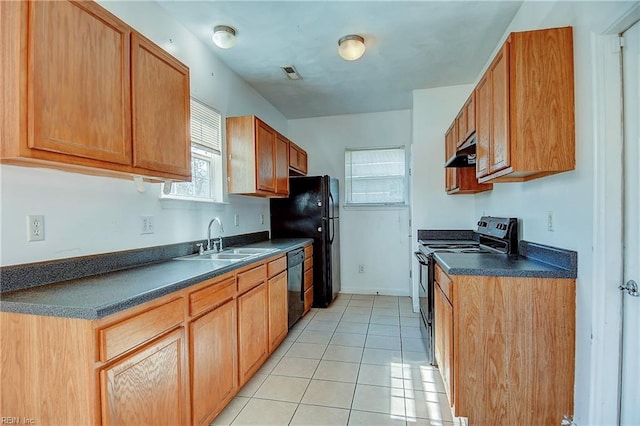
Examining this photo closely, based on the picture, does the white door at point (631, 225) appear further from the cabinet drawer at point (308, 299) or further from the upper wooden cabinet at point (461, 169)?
the cabinet drawer at point (308, 299)

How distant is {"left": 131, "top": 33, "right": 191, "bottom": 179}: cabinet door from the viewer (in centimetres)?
162

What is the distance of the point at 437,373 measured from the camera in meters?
2.42

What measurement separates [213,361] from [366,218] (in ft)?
10.9

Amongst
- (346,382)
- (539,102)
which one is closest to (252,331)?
(346,382)

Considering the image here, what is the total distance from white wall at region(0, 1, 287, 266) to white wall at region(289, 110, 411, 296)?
193 centimetres

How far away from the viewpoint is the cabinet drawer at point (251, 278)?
2154 mm

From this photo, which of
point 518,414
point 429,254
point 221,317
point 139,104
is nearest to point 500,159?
point 429,254

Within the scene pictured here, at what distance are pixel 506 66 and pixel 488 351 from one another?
5.17ft

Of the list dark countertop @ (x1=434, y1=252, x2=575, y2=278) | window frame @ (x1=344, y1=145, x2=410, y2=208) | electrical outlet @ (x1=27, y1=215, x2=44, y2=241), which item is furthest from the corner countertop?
window frame @ (x1=344, y1=145, x2=410, y2=208)

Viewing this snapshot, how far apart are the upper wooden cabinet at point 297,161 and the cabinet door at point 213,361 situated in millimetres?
2350

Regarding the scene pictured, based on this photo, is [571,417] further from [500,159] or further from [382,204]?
[382,204]

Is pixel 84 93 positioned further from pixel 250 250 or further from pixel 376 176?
pixel 376 176

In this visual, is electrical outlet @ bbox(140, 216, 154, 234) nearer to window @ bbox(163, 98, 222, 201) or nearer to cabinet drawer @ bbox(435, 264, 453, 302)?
window @ bbox(163, 98, 222, 201)
